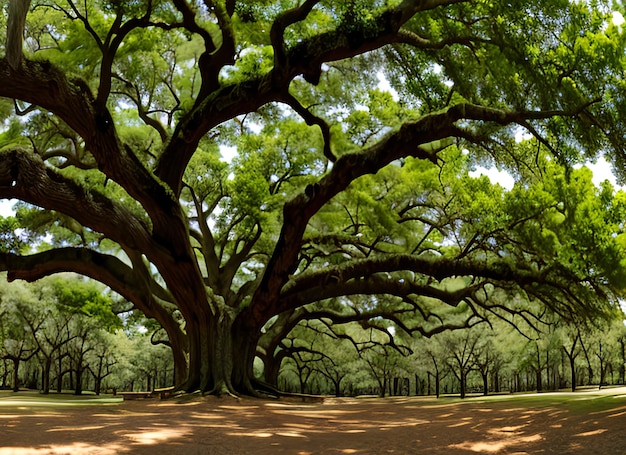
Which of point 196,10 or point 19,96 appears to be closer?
point 19,96

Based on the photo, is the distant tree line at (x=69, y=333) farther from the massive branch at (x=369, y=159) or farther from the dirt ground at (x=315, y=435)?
the dirt ground at (x=315, y=435)

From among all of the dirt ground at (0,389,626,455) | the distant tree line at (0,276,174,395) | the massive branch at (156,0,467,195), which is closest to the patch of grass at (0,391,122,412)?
the distant tree line at (0,276,174,395)

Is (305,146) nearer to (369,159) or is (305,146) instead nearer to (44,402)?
(369,159)

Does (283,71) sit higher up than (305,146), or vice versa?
(305,146)

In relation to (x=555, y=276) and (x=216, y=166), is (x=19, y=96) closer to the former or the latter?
(x=216, y=166)

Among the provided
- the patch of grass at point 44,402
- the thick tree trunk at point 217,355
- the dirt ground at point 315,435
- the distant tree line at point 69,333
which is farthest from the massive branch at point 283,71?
the distant tree line at point 69,333

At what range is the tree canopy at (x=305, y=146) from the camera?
10156mm

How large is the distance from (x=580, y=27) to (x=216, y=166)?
12056 millimetres

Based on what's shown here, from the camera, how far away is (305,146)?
773 inches

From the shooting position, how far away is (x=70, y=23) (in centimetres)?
1400

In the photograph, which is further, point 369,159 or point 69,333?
point 69,333

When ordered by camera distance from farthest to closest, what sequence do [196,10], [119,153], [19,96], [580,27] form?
[196,10] < [119,153] < [19,96] < [580,27]

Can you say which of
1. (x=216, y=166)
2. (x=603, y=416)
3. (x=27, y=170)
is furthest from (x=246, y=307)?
(x=603, y=416)

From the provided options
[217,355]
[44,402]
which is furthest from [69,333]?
[217,355]
